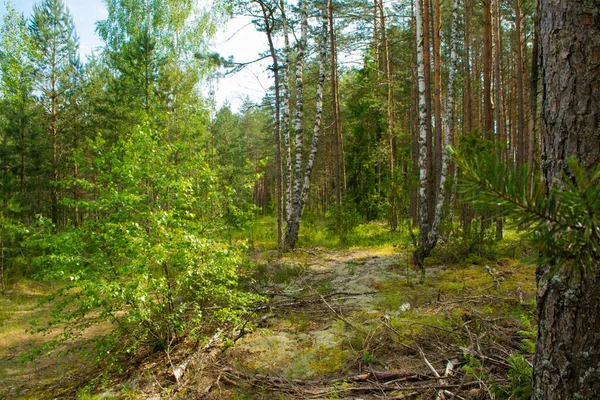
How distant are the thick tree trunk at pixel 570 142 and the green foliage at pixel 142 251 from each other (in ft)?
11.0

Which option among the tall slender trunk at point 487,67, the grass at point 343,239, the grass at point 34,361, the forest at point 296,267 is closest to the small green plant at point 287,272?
the forest at point 296,267

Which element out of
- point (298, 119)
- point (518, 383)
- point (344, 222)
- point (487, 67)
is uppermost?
point (487, 67)

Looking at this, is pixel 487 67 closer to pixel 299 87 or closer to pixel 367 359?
pixel 299 87

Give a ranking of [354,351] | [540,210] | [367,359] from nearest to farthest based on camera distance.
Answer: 1. [540,210]
2. [367,359]
3. [354,351]

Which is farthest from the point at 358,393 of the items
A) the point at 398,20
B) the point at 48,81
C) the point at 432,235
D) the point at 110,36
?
the point at 110,36

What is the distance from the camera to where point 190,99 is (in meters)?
18.0

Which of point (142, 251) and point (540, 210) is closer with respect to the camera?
point (540, 210)

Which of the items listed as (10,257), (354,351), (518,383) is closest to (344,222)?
(354,351)

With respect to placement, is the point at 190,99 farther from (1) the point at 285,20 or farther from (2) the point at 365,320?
(2) the point at 365,320

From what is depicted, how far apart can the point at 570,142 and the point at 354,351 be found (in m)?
3.11

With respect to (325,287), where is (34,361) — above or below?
below

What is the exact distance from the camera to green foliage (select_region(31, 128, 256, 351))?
13.0ft

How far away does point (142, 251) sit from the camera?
4.08 metres

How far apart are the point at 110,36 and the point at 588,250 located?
21073mm
